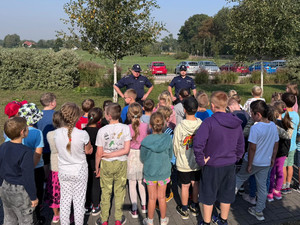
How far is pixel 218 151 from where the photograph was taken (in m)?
3.29

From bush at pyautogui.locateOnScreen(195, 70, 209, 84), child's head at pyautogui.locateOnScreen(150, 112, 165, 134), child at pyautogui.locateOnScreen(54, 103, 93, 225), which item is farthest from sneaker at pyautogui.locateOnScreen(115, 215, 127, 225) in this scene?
bush at pyautogui.locateOnScreen(195, 70, 209, 84)

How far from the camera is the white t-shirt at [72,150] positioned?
323 cm

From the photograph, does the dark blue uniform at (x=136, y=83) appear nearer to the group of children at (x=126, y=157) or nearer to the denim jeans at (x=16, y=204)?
the group of children at (x=126, y=157)

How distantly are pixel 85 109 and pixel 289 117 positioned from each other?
134 inches

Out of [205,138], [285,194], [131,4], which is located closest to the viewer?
[205,138]

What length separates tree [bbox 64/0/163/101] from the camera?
34.3 ft

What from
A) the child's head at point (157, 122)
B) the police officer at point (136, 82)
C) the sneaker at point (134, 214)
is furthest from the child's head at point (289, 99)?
the police officer at point (136, 82)

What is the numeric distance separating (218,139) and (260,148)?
0.91 m

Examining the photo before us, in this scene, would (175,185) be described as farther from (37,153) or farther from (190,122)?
(37,153)

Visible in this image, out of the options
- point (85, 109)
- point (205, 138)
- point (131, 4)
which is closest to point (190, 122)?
point (205, 138)

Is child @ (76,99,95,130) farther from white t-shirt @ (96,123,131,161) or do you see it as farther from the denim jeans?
the denim jeans

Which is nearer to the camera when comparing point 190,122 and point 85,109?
point 190,122

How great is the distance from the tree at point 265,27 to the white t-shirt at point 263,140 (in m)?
9.51

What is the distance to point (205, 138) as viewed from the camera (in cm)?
324
